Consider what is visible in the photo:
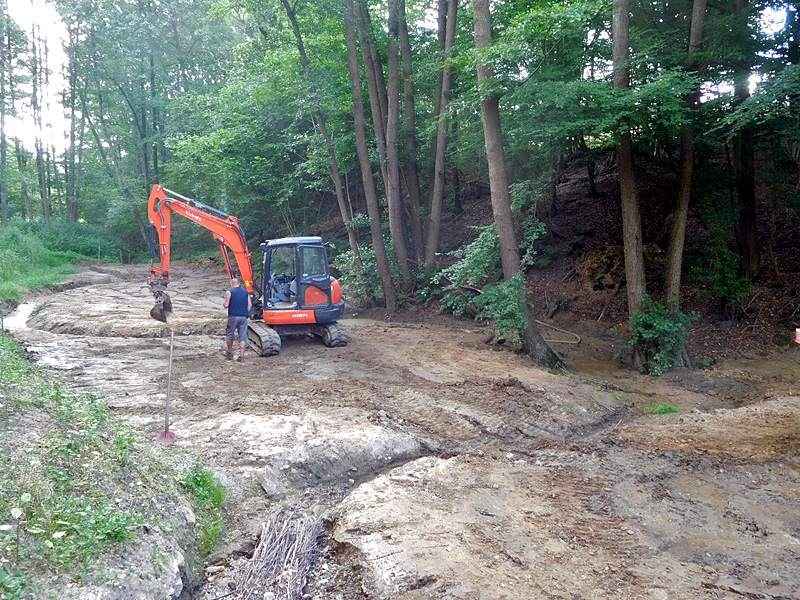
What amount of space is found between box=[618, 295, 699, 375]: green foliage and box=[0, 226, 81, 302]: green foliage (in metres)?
17.5

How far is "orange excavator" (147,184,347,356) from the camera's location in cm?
1188

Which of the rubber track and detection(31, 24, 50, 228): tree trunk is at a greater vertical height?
detection(31, 24, 50, 228): tree trunk

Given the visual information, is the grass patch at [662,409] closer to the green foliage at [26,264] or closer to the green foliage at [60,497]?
the green foliage at [60,497]

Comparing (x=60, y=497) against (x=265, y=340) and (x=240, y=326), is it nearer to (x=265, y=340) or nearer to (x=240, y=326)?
(x=240, y=326)

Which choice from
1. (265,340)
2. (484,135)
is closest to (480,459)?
(265,340)

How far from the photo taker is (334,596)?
4520 mm

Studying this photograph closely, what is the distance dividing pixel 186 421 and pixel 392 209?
11191 mm

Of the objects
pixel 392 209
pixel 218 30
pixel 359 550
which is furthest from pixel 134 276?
pixel 359 550

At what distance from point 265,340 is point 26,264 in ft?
57.3

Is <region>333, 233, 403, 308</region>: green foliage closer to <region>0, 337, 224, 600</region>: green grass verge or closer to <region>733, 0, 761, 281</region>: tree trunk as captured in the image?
<region>733, 0, 761, 281</region>: tree trunk

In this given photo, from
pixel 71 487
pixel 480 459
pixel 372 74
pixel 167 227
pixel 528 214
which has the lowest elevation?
pixel 480 459

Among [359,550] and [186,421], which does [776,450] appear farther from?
[186,421]

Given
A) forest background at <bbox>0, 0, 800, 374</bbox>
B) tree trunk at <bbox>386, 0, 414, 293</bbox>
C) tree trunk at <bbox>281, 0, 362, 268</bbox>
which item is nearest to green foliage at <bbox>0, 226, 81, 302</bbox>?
forest background at <bbox>0, 0, 800, 374</bbox>

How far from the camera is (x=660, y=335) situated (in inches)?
471
